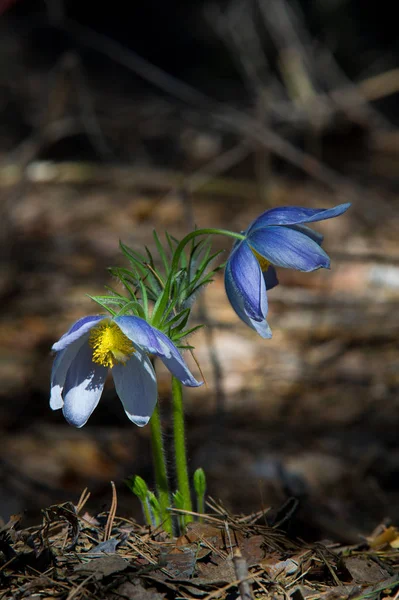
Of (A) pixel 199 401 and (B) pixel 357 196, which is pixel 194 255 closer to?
(A) pixel 199 401

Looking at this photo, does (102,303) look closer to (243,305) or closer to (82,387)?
(82,387)

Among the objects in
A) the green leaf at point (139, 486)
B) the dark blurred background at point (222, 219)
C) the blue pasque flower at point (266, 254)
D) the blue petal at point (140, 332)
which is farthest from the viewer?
the dark blurred background at point (222, 219)

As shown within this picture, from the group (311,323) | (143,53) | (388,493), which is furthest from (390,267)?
(143,53)

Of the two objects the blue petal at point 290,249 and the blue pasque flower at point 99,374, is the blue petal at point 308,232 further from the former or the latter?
the blue pasque flower at point 99,374

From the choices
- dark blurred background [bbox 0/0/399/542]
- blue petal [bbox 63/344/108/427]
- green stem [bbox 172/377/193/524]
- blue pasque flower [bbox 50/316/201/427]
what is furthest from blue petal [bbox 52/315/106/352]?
dark blurred background [bbox 0/0/399/542]

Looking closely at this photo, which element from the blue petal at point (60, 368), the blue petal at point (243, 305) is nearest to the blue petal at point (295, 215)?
the blue petal at point (243, 305)

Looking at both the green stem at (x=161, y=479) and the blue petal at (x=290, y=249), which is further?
the green stem at (x=161, y=479)

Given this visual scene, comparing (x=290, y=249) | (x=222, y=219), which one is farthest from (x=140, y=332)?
(x=222, y=219)

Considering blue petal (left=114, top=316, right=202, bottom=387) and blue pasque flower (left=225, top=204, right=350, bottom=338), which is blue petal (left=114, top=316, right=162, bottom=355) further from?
blue pasque flower (left=225, top=204, right=350, bottom=338)
